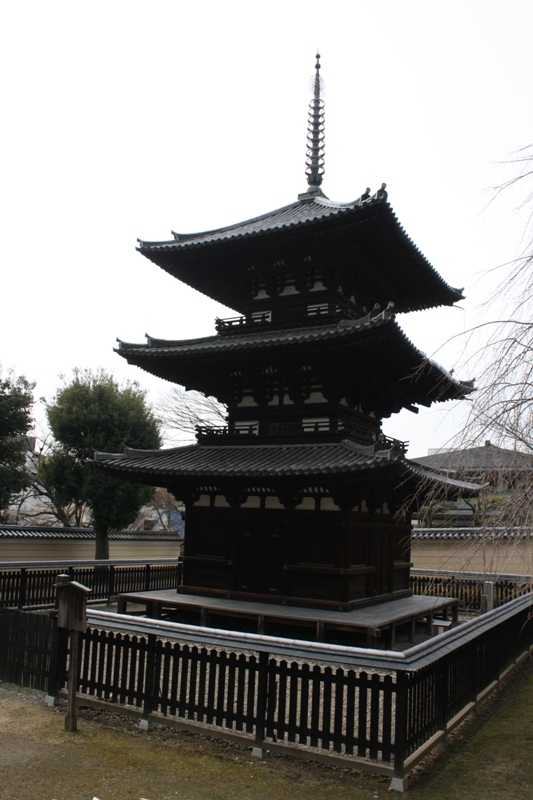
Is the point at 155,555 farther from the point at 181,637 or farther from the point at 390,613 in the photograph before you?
the point at 181,637

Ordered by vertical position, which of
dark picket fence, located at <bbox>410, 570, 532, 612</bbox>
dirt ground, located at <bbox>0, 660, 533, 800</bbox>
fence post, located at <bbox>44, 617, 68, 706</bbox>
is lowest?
dark picket fence, located at <bbox>410, 570, 532, 612</bbox>

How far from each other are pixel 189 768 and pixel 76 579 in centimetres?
1122

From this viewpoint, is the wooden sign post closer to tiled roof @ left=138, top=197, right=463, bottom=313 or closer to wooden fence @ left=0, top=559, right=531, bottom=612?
wooden fence @ left=0, top=559, right=531, bottom=612

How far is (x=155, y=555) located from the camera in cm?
3050

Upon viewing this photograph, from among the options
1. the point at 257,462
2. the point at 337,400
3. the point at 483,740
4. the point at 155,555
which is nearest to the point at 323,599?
the point at 257,462

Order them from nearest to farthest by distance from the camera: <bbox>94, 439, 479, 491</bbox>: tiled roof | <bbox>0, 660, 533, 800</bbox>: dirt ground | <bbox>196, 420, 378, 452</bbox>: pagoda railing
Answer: <bbox>0, 660, 533, 800</bbox>: dirt ground, <bbox>94, 439, 479, 491</bbox>: tiled roof, <bbox>196, 420, 378, 452</bbox>: pagoda railing

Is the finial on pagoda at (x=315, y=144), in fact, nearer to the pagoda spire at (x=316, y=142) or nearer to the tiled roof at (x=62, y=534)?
the pagoda spire at (x=316, y=142)

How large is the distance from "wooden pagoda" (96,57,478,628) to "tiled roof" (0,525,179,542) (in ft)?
31.9

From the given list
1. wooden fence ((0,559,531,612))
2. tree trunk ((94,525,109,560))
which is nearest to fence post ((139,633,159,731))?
wooden fence ((0,559,531,612))

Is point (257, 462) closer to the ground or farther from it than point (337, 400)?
closer to the ground

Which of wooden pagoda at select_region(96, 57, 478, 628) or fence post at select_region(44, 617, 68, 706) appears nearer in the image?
fence post at select_region(44, 617, 68, 706)

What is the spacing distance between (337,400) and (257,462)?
2.30 metres

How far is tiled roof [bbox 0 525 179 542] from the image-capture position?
22719 millimetres

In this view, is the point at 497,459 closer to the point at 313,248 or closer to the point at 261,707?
the point at 261,707
